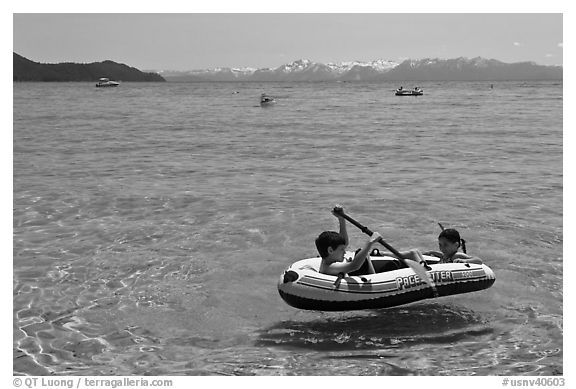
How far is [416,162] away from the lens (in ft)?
74.3

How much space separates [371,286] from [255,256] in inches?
148

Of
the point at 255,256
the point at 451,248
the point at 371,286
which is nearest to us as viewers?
the point at 371,286

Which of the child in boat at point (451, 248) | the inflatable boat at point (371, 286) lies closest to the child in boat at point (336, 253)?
the inflatable boat at point (371, 286)

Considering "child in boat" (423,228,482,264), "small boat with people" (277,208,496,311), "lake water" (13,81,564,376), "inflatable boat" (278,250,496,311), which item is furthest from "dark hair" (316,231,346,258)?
"child in boat" (423,228,482,264)

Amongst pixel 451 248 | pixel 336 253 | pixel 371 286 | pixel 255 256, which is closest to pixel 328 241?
pixel 336 253

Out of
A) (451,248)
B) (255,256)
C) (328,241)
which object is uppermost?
(328,241)

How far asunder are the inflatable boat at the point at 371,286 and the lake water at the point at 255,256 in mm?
359

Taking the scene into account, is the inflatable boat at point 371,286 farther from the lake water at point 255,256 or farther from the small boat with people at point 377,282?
the lake water at point 255,256

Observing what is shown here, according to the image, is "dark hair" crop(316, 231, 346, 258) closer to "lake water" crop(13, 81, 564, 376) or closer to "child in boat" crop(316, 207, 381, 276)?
"child in boat" crop(316, 207, 381, 276)

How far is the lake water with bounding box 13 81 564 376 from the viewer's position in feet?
24.3

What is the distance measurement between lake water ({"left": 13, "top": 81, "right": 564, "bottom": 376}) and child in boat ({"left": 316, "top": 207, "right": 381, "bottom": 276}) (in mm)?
811

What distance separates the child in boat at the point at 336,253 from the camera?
26.6 feet

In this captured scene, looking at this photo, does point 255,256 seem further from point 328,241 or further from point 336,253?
point 328,241

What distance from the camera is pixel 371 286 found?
8.16 metres
